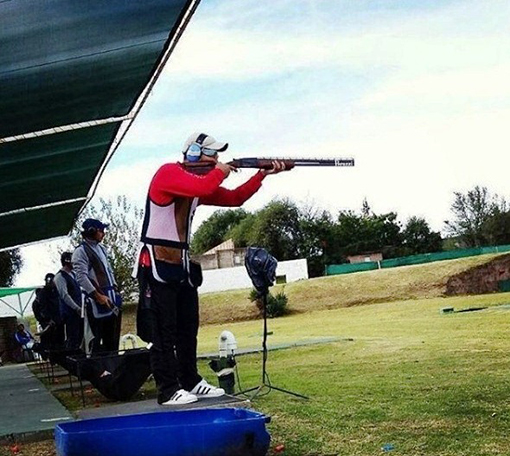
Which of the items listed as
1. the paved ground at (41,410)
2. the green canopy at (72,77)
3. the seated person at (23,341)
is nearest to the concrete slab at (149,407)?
the paved ground at (41,410)

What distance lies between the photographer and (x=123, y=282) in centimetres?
2862

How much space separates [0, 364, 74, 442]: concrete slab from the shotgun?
1.57 meters

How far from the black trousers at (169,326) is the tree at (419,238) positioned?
50941 millimetres

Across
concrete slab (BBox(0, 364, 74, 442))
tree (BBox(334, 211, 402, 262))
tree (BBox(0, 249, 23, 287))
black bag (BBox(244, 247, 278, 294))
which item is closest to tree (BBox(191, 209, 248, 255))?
tree (BBox(334, 211, 402, 262))

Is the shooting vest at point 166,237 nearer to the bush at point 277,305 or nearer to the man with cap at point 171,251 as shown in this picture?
the man with cap at point 171,251

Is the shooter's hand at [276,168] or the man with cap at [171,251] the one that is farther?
the shooter's hand at [276,168]

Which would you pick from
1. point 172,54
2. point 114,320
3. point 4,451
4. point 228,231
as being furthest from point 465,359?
point 228,231

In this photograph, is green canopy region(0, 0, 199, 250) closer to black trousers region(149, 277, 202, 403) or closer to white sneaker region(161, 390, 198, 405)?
black trousers region(149, 277, 202, 403)

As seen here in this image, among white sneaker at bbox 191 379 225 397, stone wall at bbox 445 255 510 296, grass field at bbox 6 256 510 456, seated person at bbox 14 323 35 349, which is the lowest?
stone wall at bbox 445 255 510 296

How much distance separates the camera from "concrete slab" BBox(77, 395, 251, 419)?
14.4 ft

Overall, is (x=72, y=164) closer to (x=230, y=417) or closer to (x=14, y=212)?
(x=14, y=212)

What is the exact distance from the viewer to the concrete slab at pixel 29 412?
455 centimetres

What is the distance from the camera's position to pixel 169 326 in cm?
452

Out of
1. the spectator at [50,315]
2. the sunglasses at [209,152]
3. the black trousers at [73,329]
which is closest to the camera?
the sunglasses at [209,152]
